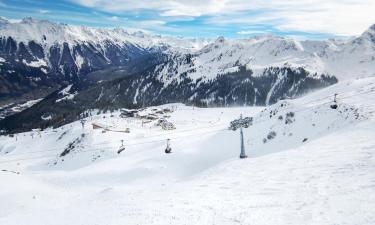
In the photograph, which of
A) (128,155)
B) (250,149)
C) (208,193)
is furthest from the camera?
(128,155)

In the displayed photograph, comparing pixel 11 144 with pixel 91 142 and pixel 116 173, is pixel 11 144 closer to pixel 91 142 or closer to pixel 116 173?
pixel 91 142

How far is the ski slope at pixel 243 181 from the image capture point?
62.4 feet

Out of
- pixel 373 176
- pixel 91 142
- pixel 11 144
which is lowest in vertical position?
pixel 11 144

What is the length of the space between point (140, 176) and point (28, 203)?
15.3m

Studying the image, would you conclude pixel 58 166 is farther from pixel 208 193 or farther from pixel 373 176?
pixel 373 176

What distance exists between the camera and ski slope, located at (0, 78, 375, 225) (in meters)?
19.0

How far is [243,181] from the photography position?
26000 millimetres

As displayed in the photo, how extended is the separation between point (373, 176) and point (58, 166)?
225 feet

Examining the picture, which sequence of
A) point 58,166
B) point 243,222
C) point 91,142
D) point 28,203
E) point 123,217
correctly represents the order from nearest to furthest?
point 243,222, point 123,217, point 28,203, point 58,166, point 91,142

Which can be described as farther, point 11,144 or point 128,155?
point 11,144

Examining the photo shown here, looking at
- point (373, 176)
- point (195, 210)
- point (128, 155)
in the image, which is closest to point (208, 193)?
point (195, 210)

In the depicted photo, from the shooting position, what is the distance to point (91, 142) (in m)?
84.7

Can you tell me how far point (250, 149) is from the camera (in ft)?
159

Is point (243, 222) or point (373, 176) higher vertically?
point (373, 176)
